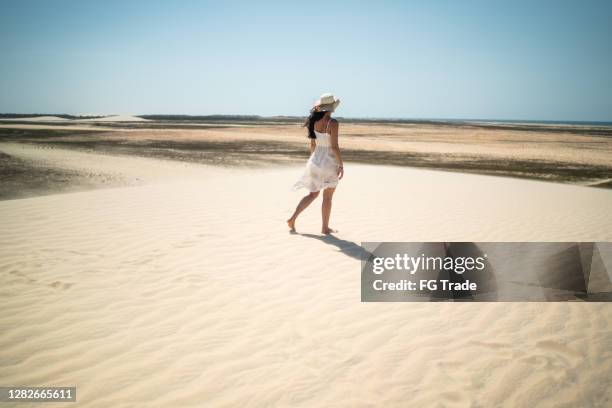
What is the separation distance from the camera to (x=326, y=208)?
5.44 metres

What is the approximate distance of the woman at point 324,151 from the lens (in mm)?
4883

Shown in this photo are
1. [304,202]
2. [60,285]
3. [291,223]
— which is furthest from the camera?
[291,223]

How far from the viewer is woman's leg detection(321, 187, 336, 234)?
528 cm

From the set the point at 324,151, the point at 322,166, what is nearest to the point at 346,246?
the point at 322,166

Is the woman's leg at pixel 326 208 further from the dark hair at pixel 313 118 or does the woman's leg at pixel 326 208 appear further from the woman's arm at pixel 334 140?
the dark hair at pixel 313 118

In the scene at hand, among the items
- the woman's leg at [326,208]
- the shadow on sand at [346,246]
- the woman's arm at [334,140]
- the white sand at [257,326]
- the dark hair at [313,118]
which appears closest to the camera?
the white sand at [257,326]

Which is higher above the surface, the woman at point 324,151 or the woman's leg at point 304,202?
the woman at point 324,151

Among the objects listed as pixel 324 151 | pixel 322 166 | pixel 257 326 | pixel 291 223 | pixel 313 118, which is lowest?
pixel 257 326

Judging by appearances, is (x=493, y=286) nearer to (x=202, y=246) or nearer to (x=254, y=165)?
(x=202, y=246)

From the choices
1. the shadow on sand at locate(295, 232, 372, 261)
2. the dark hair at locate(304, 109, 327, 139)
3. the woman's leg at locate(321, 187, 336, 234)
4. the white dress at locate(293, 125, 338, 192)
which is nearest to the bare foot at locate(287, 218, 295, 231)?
the shadow on sand at locate(295, 232, 372, 261)

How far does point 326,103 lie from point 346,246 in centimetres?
196

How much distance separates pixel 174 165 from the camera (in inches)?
588

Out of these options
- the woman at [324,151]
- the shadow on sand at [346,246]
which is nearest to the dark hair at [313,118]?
the woman at [324,151]

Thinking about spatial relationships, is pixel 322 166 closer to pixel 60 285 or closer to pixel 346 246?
pixel 346 246
